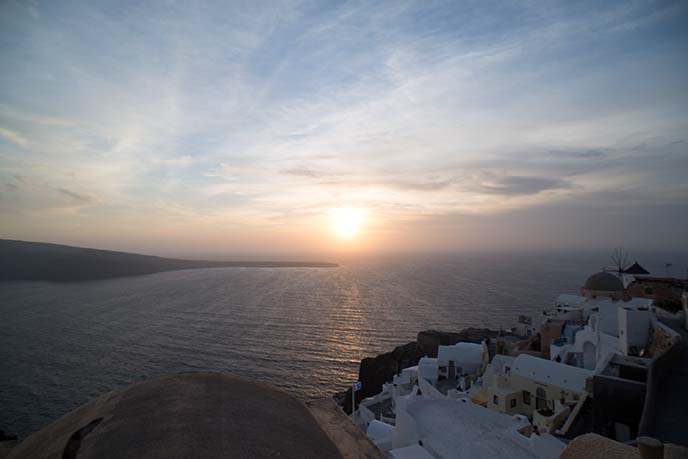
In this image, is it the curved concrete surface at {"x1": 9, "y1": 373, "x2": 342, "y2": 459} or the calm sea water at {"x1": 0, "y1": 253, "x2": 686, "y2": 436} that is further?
the calm sea water at {"x1": 0, "y1": 253, "x2": 686, "y2": 436}

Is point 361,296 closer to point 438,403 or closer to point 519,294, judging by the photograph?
point 519,294

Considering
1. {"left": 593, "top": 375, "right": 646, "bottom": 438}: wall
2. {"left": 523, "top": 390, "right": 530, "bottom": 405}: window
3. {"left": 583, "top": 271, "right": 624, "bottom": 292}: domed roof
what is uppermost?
{"left": 583, "top": 271, "right": 624, "bottom": 292}: domed roof

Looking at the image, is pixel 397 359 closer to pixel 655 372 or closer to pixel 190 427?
pixel 655 372

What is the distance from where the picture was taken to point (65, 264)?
368ft

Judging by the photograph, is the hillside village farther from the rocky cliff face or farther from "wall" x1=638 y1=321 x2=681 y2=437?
the rocky cliff face

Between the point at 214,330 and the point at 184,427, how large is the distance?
138 feet

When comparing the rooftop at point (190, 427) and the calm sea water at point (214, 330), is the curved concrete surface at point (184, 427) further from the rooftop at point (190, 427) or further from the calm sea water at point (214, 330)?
the calm sea water at point (214, 330)

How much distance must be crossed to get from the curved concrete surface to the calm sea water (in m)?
23.7

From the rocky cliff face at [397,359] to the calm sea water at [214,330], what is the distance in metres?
1.66

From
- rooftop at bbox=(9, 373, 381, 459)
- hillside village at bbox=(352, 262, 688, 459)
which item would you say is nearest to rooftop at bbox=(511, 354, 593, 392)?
hillside village at bbox=(352, 262, 688, 459)

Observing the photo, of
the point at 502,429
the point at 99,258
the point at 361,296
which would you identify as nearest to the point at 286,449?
the point at 502,429

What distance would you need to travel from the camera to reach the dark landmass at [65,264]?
106 metres

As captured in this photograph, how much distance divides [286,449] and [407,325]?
1708 inches

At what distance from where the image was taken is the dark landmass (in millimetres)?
106312
